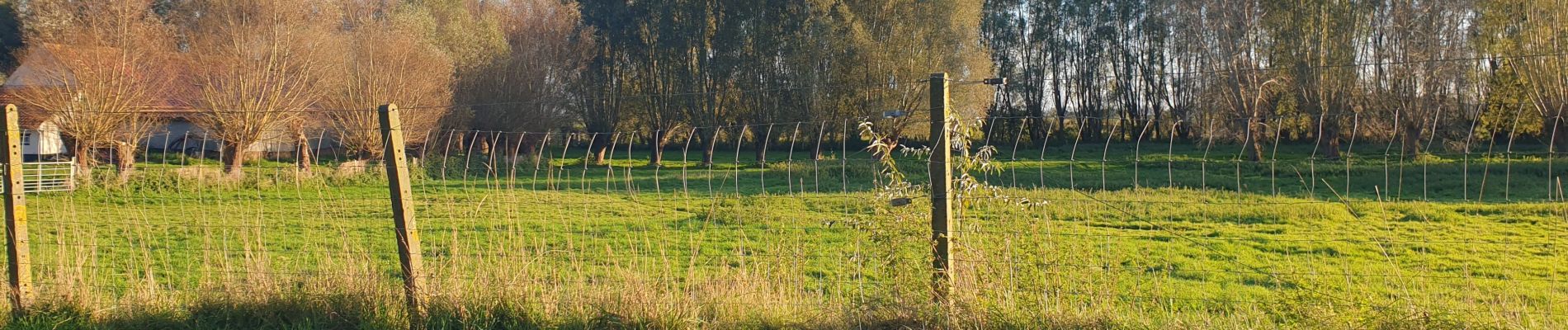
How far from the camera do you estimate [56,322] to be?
195 inches

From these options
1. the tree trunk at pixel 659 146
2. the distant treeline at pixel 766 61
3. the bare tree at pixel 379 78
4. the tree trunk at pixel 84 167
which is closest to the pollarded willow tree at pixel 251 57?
the distant treeline at pixel 766 61

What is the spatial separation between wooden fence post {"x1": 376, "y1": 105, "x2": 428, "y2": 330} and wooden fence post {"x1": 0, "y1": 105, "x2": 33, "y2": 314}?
7.05 feet

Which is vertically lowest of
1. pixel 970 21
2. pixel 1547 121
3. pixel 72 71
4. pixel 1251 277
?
pixel 1251 277

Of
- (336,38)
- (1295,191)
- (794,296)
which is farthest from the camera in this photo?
(336,38)

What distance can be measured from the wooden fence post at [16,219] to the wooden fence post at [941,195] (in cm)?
483

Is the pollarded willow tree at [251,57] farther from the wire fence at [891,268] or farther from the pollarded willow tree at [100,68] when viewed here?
the wire fence at [891,268]

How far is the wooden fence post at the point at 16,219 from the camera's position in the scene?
5047 millimetres

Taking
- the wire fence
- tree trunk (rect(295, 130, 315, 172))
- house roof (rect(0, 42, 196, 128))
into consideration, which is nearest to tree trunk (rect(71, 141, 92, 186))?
the wire fence

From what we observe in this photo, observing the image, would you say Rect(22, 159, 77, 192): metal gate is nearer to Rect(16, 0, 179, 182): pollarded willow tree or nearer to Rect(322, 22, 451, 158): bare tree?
Rect(16, 0, 179, 182): pollarded willow tree

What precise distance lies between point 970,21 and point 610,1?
685 inches

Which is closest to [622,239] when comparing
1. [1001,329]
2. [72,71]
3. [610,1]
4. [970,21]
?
[1001,329]

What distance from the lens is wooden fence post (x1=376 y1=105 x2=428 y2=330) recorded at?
4609 millimetres

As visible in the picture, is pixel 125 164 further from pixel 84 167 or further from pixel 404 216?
pixel 84 167

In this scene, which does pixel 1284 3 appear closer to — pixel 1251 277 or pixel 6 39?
pixel 1251 277
